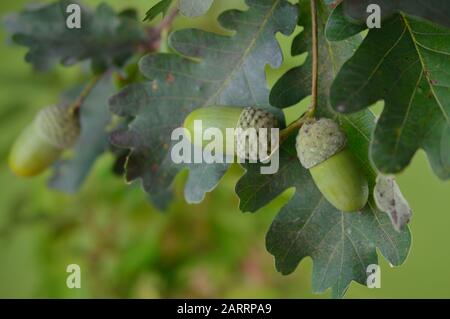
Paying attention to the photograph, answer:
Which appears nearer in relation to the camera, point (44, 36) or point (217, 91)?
point (217, 91)

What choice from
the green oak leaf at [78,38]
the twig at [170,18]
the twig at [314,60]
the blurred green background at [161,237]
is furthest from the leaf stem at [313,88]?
the blurred green background at [161,237]

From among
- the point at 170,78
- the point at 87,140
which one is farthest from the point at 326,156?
the point at 87,140

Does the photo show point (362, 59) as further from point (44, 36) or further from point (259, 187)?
point (44, 36)

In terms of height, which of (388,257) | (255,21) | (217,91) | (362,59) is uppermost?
(255,21)

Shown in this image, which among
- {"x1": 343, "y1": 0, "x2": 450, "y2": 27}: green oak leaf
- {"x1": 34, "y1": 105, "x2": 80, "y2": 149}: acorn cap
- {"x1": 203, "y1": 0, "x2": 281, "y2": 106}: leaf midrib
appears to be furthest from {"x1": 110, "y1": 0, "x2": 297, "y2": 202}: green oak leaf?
{"x1": 34, "y1": 105, "x2": 80, "y2": 149}: acorn cap

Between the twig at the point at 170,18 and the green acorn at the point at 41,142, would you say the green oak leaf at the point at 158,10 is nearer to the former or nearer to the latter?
the twig at the point at 170,18

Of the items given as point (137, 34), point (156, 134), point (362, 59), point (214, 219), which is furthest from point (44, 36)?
point (214, 219)
